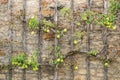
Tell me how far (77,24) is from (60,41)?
1.15 feet

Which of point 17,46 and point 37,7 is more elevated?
point 37,7

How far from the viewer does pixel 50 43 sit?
4488 millimetres

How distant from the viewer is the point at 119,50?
4273mm

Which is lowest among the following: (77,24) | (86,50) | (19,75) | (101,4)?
(19,75)

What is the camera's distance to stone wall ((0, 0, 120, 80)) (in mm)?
4301

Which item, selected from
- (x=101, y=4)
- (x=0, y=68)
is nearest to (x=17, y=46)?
(x=0, y=68)

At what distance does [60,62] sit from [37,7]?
0.89 meters

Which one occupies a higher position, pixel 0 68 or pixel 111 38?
pixel 111 38

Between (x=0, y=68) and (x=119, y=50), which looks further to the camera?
(x=0, y=68)

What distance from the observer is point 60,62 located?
175 inches

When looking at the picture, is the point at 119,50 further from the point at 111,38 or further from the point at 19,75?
the point at 19,75

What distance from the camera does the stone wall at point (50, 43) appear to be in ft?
14.1

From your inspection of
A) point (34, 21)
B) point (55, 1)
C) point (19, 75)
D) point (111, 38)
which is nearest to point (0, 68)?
point (19, 75)

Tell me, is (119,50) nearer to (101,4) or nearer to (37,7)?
(101,4)
